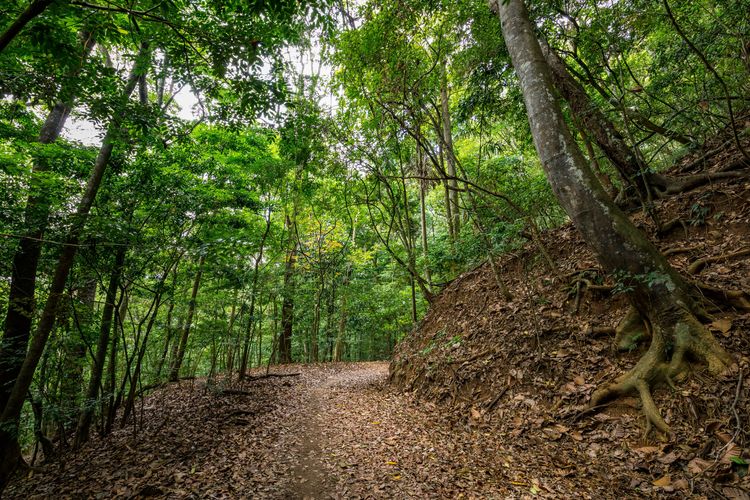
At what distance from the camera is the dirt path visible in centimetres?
387

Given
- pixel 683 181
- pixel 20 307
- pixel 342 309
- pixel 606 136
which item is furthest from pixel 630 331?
pixel 342 309

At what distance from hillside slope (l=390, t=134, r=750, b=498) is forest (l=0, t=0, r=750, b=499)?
3 centimetres

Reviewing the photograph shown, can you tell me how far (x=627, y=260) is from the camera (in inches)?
169

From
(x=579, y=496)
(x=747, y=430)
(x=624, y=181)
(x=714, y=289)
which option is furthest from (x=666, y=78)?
(x=579, y=496)

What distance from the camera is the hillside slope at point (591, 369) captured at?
10.8ft

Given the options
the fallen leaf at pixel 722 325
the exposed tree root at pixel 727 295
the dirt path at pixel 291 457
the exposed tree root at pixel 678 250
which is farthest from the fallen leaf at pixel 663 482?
the exposed tree root at pixel 678 250

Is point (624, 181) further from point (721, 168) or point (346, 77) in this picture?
point (346, 77)

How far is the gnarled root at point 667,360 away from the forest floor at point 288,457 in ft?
5.32

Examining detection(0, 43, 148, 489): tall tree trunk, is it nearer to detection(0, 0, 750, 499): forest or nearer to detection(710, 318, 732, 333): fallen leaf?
detection(0, 0, 750, 499): forest

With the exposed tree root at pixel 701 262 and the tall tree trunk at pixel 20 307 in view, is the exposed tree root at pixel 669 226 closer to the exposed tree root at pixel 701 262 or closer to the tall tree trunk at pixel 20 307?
the exposed tree root at pixel 701 262

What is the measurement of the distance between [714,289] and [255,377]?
37.7ft

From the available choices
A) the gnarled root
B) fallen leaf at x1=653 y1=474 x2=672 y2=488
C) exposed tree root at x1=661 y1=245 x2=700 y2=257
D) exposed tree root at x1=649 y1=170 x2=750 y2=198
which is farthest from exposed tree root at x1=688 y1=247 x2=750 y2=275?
fallen leaf at x1=653 y1=474 x2=672 y2=488

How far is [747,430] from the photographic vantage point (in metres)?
3.09

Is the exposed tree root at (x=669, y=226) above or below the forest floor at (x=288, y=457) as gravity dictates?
above
